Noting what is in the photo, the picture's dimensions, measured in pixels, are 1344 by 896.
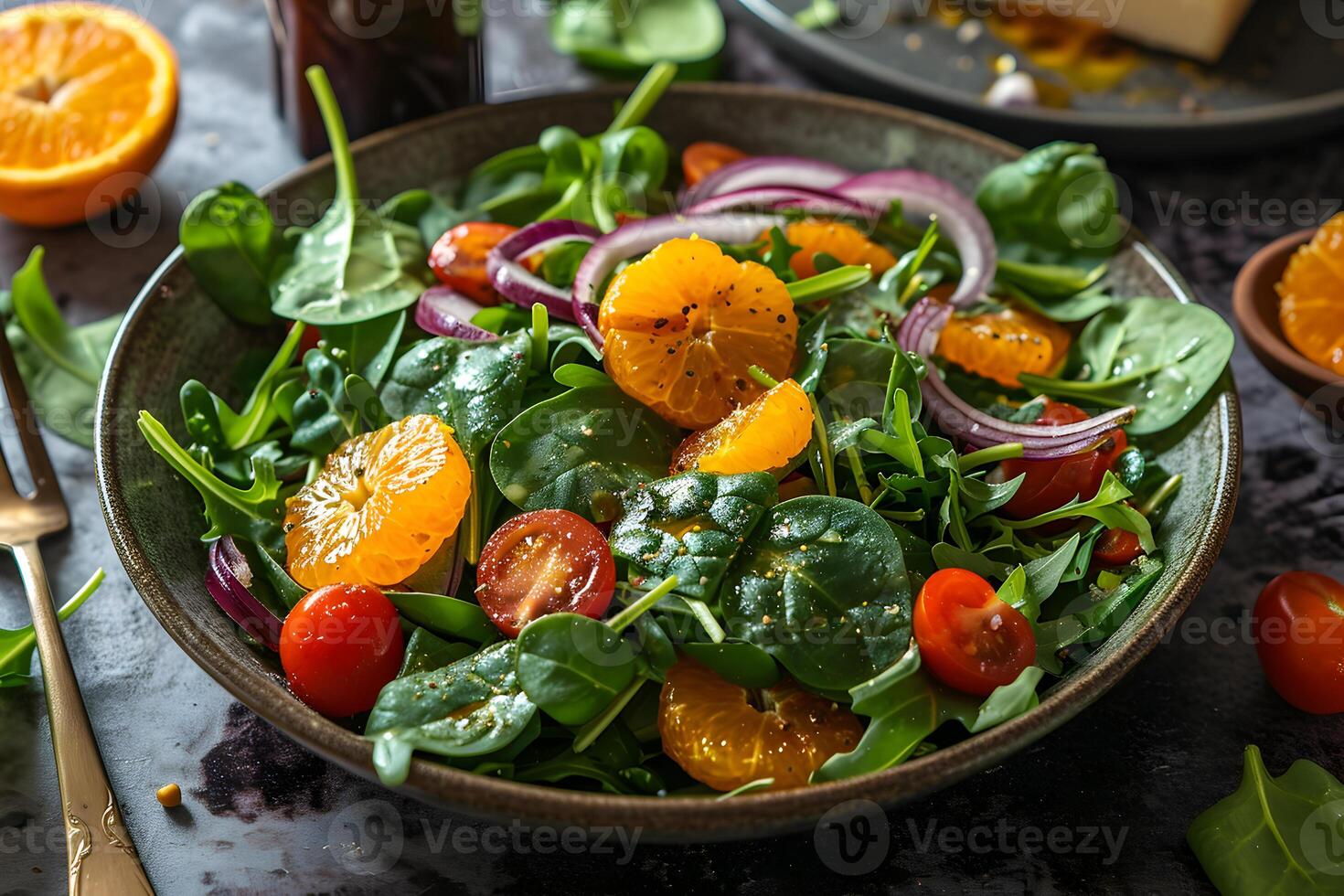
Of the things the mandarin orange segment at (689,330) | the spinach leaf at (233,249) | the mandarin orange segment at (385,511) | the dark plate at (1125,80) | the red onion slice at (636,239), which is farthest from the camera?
the dark plate at (1125,80)

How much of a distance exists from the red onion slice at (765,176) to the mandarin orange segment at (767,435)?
0.59 meters

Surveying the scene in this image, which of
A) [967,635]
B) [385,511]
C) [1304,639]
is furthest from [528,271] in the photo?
[1304,639]

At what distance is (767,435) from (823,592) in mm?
198

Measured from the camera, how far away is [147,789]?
57.1 inches

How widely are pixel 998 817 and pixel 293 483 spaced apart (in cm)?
104

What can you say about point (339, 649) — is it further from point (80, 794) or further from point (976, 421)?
point (976, 421)

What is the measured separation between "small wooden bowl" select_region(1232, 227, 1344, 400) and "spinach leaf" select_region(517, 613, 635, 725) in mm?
1228

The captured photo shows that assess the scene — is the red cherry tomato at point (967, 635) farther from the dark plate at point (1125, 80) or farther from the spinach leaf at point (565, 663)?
the dark plate at point (1125, 80)

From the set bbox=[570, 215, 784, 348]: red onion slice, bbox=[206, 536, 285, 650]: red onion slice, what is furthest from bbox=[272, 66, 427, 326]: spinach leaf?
bbox=[206, 536, 285, 650]: red onion slice

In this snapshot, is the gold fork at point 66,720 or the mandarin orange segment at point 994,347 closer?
the gold fork at point 66,720

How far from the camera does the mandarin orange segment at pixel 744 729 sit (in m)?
1.23

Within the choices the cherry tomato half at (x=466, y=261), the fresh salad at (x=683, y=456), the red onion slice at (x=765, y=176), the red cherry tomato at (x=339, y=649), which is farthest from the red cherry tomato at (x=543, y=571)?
the red onion slice at (x=765, y=176)

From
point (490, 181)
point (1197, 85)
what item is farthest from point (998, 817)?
point (1197, 85)

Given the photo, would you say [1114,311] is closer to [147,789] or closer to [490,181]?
[490,181]
